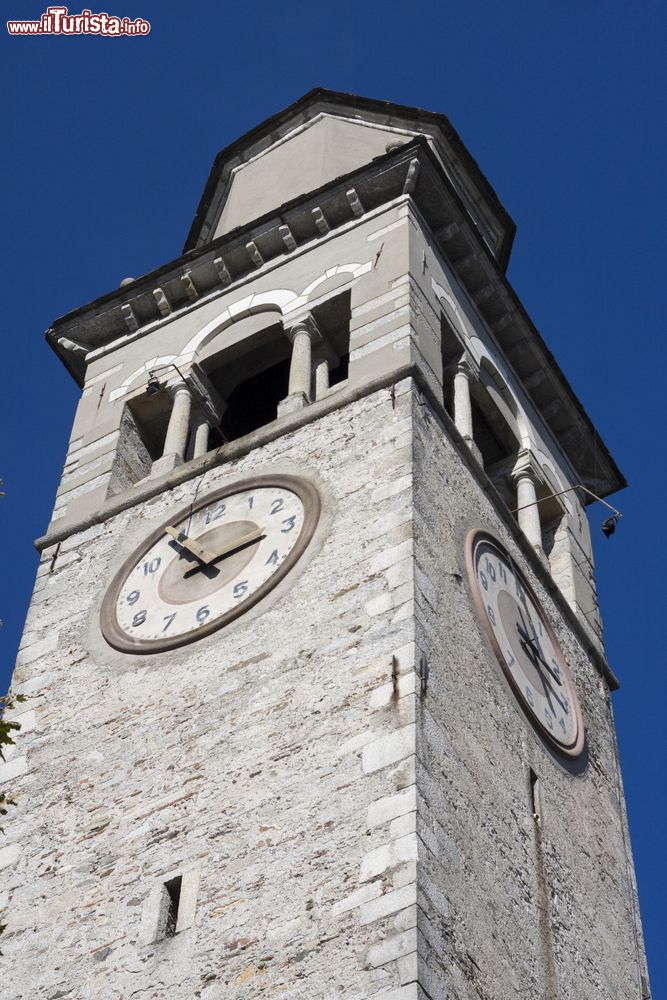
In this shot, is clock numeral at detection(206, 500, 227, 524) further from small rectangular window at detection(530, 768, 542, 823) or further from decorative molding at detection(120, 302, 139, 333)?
decorative molding at detection(120, 302, 139, 333)

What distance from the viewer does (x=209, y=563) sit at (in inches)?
595

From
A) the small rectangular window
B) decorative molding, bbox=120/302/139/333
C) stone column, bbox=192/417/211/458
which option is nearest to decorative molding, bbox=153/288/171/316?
decorative molding, bbox=120/302/139/333

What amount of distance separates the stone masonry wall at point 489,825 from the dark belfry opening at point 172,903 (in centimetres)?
173

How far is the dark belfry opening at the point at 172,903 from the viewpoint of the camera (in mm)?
12015

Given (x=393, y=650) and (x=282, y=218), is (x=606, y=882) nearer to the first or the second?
(x=393, y=650)

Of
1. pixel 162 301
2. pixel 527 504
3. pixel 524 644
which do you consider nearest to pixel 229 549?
pixel 524 644

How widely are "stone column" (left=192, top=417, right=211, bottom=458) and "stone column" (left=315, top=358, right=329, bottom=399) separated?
1.22 meters

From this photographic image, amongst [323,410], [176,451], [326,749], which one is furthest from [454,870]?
[176,451]

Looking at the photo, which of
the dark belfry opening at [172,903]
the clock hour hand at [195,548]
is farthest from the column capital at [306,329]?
the dark belfry opening at [172,903]

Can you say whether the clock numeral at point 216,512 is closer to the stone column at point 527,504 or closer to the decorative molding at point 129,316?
the stone column at point 527,504

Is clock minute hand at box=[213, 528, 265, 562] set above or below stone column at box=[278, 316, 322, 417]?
below

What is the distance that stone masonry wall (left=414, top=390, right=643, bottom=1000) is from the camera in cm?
1161

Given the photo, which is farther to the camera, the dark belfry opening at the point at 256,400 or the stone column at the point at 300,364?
the dark belfry opening at the point at 256,400

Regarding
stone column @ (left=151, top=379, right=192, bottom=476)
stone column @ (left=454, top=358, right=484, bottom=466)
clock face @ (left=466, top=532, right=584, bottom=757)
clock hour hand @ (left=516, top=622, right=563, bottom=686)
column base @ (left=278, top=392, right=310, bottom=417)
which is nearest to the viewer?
clock face @ (left=466, top=532, right=584, bottom=757)
